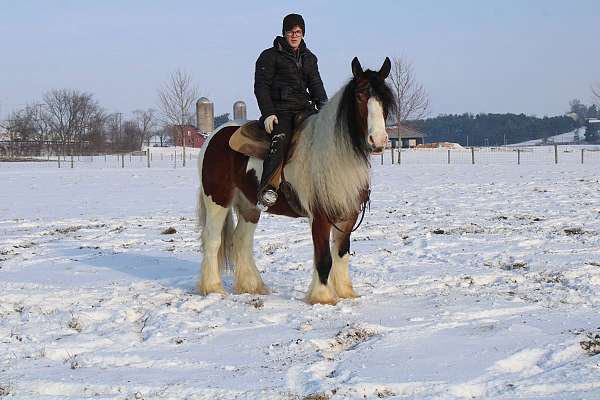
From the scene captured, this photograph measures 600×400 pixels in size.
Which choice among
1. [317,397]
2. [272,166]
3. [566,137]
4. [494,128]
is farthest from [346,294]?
[566,137]

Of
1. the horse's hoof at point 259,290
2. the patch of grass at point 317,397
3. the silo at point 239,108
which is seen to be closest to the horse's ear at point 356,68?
the horse's hoof at point 259,290

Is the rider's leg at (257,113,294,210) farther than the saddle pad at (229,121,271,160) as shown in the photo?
No

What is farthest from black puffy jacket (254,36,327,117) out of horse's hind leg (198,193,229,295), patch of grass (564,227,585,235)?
patch of grass (564,227,585,235)

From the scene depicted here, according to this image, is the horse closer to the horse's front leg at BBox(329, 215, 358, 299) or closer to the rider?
the horse's front leg at BBox(329, 215, 358, 299)

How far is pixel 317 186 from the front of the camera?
478cm

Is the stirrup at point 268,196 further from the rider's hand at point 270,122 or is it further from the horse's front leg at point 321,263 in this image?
the rider's hand at point 270,122

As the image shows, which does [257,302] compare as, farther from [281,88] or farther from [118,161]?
[118,161]

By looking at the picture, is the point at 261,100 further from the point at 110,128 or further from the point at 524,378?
the point at 110,128

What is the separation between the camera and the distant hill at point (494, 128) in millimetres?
101000

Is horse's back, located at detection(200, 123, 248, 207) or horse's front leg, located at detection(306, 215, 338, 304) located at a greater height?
horse's back, located at detection(200, 123, 248, 207)

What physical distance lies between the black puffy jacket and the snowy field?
→ 1708 mm

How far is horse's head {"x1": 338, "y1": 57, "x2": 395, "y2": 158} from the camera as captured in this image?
4227mm

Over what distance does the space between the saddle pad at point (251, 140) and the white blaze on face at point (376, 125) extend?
1195mm

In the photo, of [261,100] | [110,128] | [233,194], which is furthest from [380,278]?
[110,128]
